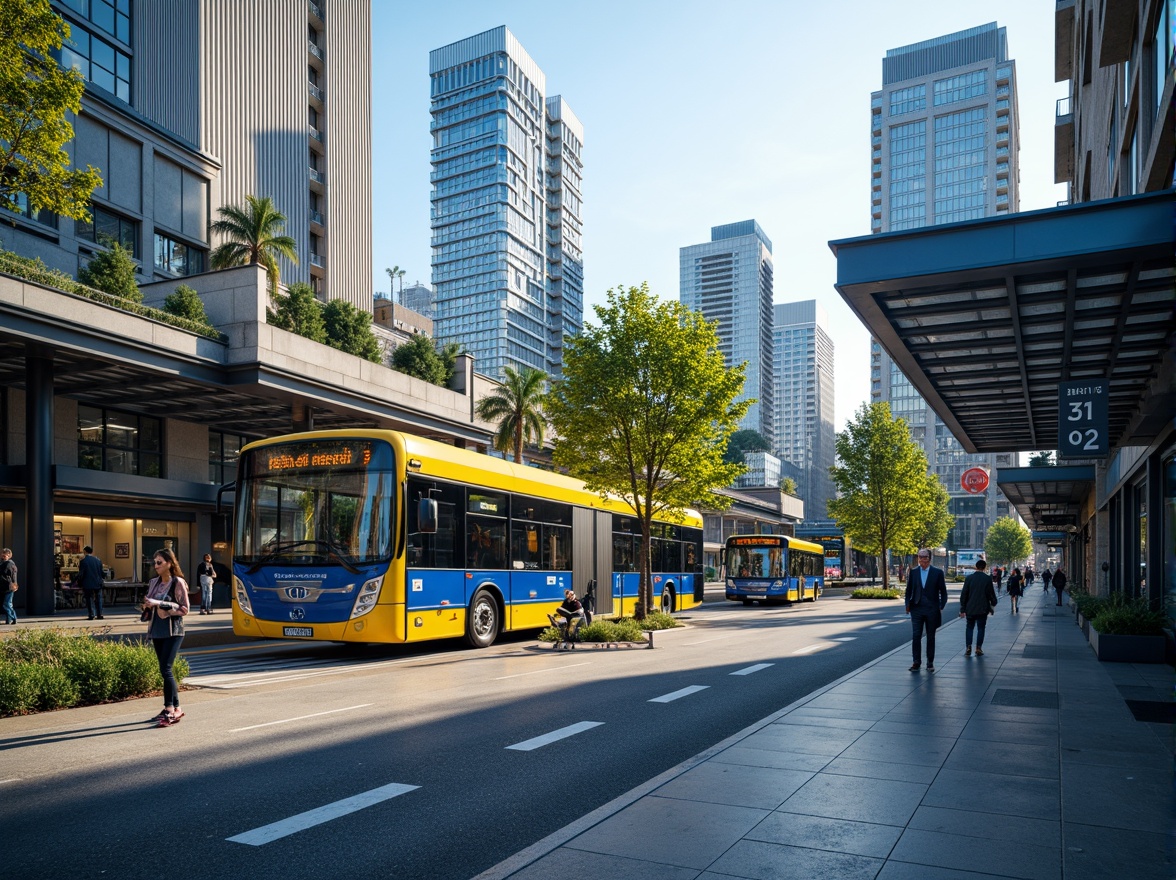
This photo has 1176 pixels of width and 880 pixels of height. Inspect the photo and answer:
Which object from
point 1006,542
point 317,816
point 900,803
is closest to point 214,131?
point 317,816

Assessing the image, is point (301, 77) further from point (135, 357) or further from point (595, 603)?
point (595, 603)

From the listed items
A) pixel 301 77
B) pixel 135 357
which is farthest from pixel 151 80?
pixel 135 357

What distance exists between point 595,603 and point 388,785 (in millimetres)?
16977

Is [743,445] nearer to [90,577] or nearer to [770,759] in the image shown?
[90,577]

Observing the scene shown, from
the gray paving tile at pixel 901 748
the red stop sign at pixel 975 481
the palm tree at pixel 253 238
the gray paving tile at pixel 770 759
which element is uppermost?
the palm tree at pixel 253 238

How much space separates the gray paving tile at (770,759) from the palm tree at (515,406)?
3701 centimetres

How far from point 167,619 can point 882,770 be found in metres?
7.08

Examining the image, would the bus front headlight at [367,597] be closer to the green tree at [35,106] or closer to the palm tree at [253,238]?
the green tree at [35,106]

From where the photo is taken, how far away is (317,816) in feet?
19.6

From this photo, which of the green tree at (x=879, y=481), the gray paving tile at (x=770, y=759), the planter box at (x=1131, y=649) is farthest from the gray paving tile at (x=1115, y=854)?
the green tree at (x=879, y=481)

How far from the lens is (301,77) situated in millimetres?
52406

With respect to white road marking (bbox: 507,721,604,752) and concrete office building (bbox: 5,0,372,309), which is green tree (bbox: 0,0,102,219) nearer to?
white road marking (bbox: 507,721,604,752)

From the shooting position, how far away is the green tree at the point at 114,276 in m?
30.0

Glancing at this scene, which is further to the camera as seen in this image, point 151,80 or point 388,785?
point 151,80
